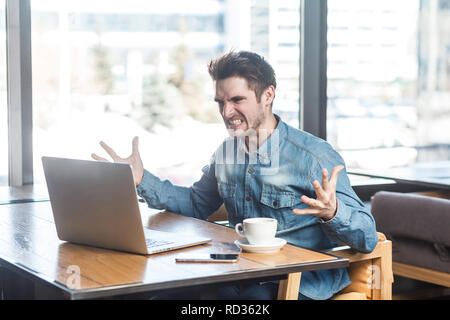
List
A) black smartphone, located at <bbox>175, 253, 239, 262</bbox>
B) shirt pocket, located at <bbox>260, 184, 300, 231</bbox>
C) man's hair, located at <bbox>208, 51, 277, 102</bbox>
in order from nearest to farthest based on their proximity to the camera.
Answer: black smartphone, located at <bbox>175, 253, 239, 262</bbox> → shirt pocket, located at <bbox>260, 184, 300, 231</bbox> → man's hair, located at <bbox>208, 51, 277, 102</bbox>

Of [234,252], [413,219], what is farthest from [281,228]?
[413,219]

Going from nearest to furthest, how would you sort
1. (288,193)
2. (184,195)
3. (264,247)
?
(264,247) → (288,193) → (184,195)

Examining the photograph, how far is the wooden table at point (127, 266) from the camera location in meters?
1.38

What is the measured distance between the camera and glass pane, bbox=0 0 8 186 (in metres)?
3.03

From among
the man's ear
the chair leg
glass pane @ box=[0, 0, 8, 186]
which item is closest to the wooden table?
the chair leg

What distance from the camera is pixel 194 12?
6.29 meters

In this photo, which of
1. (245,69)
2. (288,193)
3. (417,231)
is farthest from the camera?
(417,231)

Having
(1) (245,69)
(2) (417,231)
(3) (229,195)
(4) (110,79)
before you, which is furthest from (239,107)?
(4) (110,79)

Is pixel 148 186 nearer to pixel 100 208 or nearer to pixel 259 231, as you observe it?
pixel 100 208

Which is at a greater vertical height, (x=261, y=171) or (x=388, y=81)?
(x=388, y=81)

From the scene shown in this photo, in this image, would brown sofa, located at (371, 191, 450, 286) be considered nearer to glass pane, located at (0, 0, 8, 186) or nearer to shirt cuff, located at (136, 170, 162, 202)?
shirt cuff, located at (136, 170, 162, 202)

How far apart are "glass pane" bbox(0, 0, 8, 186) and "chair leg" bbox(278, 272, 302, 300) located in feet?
6.05

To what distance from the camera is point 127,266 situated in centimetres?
152

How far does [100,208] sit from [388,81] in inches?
101
